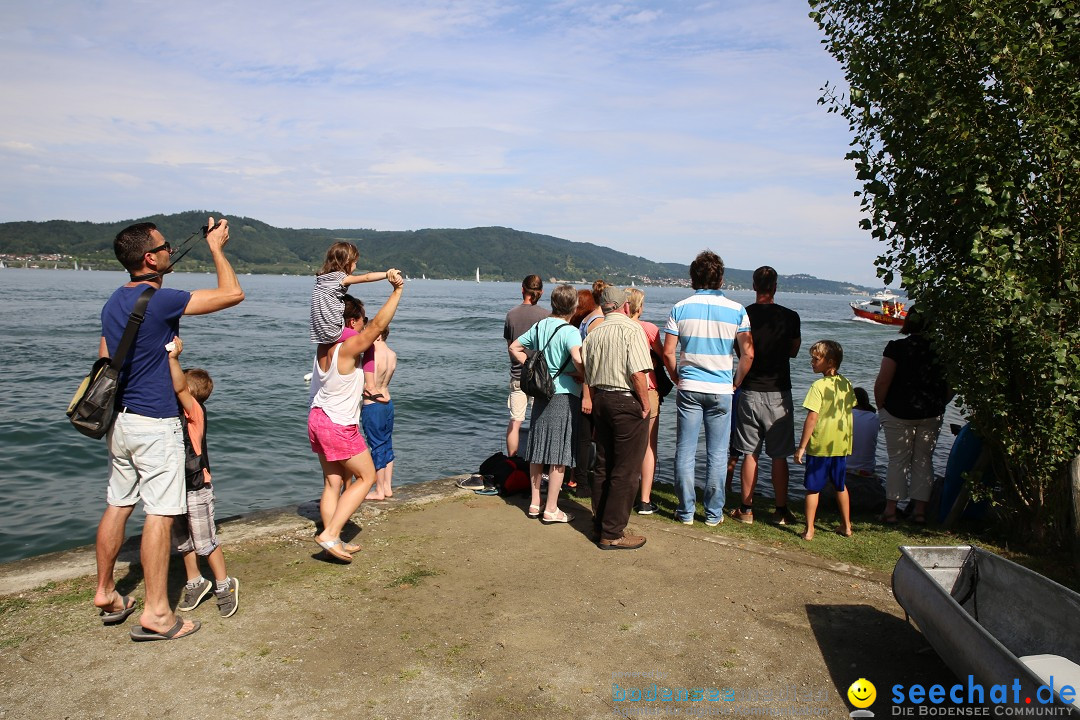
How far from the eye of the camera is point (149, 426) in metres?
3.90

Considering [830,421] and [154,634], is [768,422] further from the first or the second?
[154,634]

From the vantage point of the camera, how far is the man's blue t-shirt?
12.6ft

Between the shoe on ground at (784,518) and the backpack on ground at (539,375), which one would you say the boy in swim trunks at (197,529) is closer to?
the backpack on ground at (539,375)

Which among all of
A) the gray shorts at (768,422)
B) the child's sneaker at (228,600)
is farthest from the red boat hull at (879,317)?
the child's sneaker at (228,600)

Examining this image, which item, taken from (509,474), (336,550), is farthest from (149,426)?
(509,474)

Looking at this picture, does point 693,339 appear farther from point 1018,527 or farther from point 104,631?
point 104,631

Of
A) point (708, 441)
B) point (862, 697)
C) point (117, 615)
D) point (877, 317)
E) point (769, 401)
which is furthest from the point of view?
point (877, 317)

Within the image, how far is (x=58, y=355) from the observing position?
2178 cm

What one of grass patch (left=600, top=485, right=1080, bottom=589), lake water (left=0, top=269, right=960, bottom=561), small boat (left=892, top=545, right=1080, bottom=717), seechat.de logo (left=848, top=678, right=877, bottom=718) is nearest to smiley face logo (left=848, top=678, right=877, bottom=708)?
seechat.de logo (left=848, top=678, right=877, bottom=718)

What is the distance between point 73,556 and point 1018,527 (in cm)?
728

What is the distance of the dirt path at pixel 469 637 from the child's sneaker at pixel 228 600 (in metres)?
0.07

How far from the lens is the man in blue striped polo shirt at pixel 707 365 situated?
19.7 feet

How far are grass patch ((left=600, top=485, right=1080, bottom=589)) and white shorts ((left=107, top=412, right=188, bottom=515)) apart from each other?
3943 mm

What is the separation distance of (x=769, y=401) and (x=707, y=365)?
83cm
